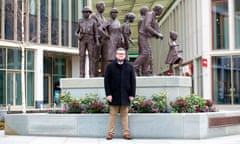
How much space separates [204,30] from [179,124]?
25.7 metres

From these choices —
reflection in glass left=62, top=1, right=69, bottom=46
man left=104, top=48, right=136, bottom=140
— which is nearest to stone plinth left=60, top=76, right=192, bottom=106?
man left=104, top=48, right=136, bottom=140

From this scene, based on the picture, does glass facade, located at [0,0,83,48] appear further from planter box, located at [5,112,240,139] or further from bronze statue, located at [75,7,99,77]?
planter box, located at [5,112,240,139]

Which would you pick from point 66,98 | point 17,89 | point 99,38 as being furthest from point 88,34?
point 17,89

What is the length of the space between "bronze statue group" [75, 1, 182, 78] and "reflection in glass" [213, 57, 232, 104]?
2154cm

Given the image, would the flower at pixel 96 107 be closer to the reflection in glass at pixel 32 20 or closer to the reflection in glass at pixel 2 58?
the reflection in glass at pixel 2 58

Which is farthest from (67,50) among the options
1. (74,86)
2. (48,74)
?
(74,86)

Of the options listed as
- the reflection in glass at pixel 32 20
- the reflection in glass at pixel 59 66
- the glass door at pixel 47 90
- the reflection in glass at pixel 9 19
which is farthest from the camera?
the reflection in glass at pixel 59 66

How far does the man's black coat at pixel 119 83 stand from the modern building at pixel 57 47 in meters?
21.7

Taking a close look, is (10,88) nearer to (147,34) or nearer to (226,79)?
(226,79)

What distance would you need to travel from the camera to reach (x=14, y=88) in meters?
33.6

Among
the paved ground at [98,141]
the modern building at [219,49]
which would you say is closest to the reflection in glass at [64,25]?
the modern building at [219,49]

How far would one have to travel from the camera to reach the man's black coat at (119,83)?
414 inches

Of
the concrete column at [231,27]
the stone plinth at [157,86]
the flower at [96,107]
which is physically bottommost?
the flower at [96,107]

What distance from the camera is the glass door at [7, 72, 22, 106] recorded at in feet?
109
